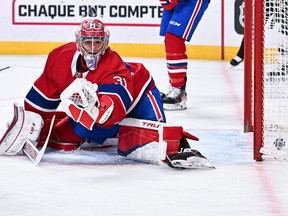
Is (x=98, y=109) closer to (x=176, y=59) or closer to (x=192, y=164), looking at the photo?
(x=192, y=164)

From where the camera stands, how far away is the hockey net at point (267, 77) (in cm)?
372

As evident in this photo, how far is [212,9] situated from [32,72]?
1588mm

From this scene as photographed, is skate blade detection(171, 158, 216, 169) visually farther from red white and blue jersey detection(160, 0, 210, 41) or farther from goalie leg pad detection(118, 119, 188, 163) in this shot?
red white and blue jersey detection(160, 0, 210, 41)

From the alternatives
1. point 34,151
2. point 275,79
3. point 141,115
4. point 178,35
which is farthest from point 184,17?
point 34,151

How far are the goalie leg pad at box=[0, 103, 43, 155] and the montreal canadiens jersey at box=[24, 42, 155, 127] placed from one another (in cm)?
10

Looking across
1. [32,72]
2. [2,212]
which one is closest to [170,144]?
[2,212]

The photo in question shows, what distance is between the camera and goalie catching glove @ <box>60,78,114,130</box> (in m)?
3.49

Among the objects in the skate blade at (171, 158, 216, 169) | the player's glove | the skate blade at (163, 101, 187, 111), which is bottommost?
the skate blade at (163, 101, 187, 111)

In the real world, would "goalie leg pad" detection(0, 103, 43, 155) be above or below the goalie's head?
below

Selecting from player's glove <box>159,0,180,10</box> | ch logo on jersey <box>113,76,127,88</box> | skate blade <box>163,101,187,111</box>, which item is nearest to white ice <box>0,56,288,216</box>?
ch logo on jersey <box>113,76,127,88</box>

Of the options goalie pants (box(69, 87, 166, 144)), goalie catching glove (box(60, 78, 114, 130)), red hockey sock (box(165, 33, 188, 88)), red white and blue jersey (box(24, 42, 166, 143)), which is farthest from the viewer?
red hockey sock (box(165, 33, 188, 88))

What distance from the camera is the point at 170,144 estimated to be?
3650 mm

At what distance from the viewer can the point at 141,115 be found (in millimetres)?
3844

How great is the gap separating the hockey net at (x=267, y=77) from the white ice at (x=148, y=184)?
10 centimetres
